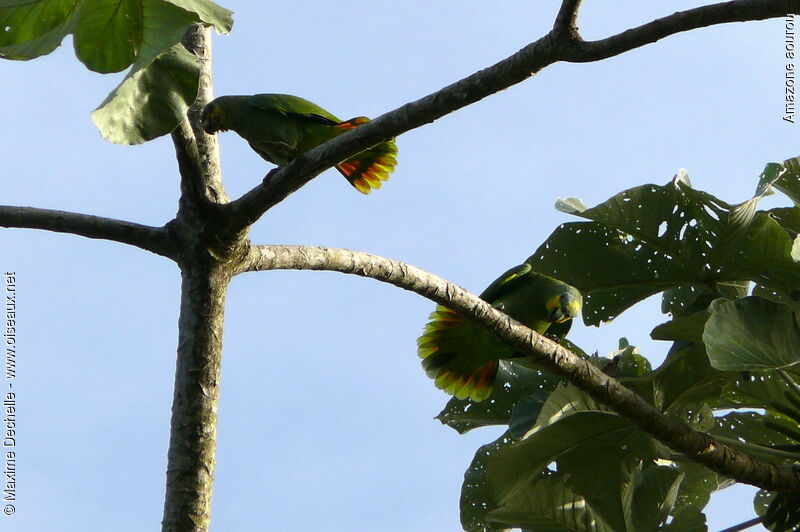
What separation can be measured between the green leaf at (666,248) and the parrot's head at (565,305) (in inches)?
2.9

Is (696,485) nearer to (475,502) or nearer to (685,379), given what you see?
(685,379)

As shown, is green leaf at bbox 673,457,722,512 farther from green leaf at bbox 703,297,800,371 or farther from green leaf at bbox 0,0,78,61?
green leaf at bbox 0,0,78,61

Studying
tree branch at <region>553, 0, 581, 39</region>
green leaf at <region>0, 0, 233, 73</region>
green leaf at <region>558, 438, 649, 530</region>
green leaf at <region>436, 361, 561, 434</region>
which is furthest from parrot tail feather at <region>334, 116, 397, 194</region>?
green leaf at <region>0, 0, 233, 73</region>

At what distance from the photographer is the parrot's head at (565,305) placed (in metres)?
4.18

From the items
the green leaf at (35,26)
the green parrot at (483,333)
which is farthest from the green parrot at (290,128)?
the green leaf at (35,26)

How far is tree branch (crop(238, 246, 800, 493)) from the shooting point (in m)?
2.73

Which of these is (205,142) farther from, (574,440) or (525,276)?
(525,276)

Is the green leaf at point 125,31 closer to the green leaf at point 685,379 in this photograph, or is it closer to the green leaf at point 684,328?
the green leaf at point 684,328

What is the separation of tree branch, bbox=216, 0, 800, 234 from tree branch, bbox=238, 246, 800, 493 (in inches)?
8.2

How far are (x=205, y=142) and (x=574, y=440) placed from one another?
1.73m

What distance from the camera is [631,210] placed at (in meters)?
3.78

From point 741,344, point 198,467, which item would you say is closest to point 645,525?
point 741,344

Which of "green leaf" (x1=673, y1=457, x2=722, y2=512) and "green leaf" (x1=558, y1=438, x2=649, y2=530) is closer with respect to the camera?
"green leaf" (x1=558, y1=438, x2=649, y2=530)

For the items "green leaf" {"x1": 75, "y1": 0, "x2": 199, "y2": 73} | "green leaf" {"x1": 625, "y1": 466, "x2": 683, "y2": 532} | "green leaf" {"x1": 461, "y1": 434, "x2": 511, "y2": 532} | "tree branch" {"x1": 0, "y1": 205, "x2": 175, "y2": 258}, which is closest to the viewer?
"green leaf" {"x1": 75, "y1": 0, "x2": 199, "y2": 73}
